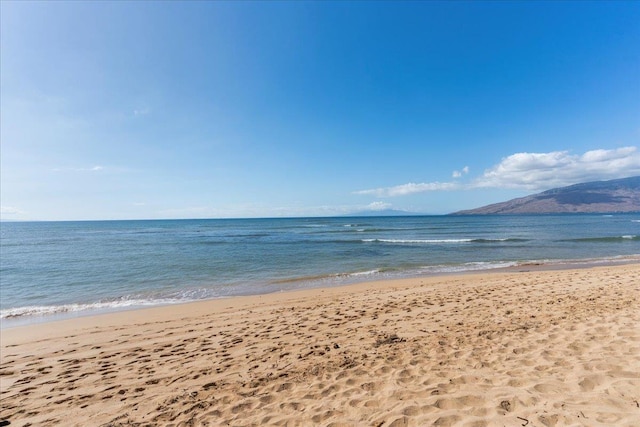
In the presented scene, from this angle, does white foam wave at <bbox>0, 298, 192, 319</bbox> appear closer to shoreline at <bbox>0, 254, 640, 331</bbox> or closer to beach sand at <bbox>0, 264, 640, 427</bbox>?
shoreline at <bbox>0, 254, 640, 331</bbox>

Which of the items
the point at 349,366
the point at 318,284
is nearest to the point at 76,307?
the point at 318,284

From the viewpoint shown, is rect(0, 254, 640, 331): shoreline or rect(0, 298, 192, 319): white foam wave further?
rect(0, 298, 192, 319): white foam wave

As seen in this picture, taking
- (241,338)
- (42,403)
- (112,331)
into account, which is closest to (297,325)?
(241,338)

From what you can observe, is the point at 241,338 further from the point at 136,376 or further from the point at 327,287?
the point at 327,287

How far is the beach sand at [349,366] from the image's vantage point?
3.83m

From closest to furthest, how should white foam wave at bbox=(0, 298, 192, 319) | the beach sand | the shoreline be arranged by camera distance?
the beach sand < the shoreline < white foam wave at bbox=(0, 298, 192, 319)

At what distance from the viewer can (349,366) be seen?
203 inches

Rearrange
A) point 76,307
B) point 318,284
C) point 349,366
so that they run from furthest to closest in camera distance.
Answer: point 318,284 → point 76,307 → point 349,366

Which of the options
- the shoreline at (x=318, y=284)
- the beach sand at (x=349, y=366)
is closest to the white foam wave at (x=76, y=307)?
the shoreline at (x=318, y=284)

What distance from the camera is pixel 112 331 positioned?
336 inches

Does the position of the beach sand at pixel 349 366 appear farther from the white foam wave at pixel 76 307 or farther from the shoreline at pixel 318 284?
the white foam wave at pixel 76 307

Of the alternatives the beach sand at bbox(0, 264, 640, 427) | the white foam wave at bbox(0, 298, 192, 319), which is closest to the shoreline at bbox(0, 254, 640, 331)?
the white foam wave at bbox(0, 298, 192, 319)

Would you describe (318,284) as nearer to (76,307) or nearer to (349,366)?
(349,366)

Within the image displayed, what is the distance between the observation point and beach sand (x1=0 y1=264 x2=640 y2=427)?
3828mm
